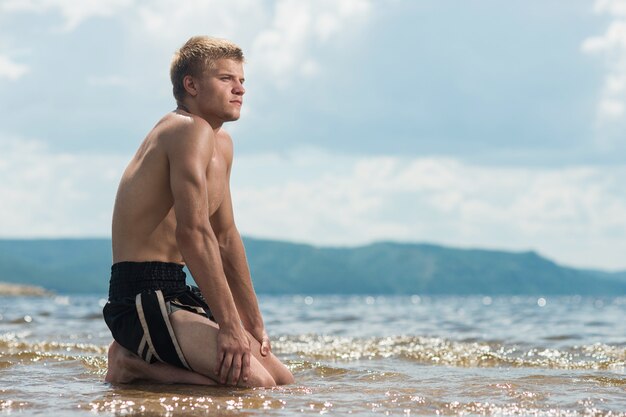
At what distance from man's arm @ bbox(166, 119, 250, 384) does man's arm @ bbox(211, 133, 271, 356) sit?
2.24ft

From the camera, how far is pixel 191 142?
5258mm

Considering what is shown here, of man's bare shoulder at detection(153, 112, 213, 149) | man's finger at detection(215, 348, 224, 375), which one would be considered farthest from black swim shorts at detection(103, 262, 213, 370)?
man's bare shoulder at detection(153, 112, 213, 149)

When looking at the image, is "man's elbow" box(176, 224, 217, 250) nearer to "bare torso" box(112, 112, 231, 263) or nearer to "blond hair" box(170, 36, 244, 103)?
"bare torso" box(112, 112, 231, 263)

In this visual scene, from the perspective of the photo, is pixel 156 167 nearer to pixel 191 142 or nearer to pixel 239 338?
pixel 191 142

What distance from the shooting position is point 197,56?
5.49m

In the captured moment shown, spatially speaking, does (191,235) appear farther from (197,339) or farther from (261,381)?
(261,381)

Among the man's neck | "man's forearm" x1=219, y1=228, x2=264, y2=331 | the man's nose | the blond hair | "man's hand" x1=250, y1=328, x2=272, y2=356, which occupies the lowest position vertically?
"man's hand" x1=250, y1=328, x2=272, y2=356

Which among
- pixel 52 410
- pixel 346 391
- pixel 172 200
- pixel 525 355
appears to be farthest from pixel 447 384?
pixel 525 355

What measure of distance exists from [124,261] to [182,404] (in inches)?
42.5

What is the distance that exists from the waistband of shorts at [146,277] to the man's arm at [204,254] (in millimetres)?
346

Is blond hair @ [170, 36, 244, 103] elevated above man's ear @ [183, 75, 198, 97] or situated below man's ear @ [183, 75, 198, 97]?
above

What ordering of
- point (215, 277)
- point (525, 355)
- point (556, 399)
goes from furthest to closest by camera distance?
point (525, 355) → point (556, 399) → point (215, 277)

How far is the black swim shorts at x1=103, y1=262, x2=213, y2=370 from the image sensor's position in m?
5.27

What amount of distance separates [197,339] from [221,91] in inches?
60.1
